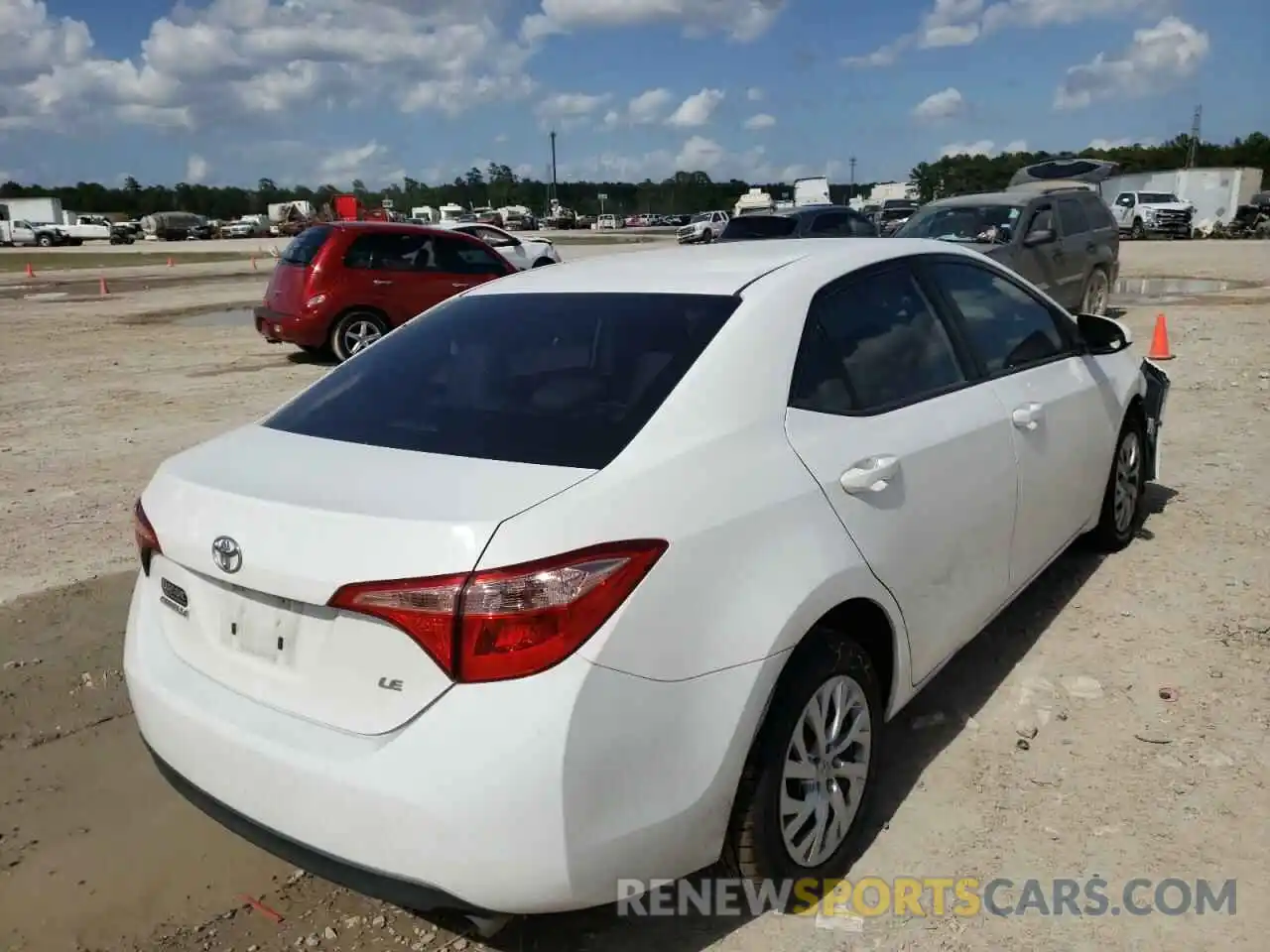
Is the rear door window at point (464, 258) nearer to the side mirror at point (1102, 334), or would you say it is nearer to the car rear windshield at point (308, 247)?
the car rear windshield at point (308, 247)

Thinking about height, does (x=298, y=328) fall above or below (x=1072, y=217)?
below

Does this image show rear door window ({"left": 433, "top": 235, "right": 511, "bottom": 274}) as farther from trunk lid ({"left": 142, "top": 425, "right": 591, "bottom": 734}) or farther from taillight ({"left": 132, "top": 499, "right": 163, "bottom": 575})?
trunk lid ({"left": 142, "top": 425, "right": 591, "bottom": 734})

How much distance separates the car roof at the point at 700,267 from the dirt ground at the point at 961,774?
1626mm

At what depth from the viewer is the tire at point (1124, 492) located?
4.87m

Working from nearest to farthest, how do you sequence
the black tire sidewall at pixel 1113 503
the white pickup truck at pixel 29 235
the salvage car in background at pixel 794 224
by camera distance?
1. the black tire sidewall at pixel 1113 503
2. the salvage car in background at pixel 794 224
3. the white pickup truck at pixel 29 235

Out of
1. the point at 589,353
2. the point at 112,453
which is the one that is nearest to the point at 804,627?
the point at 589,353

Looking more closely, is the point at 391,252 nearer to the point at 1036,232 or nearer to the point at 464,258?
the point at 464,258

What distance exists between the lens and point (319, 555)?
7.18ft

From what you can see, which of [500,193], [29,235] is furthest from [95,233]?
[500,193]

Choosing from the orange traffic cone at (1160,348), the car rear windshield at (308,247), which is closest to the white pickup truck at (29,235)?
the car rear windshield at (308,247)

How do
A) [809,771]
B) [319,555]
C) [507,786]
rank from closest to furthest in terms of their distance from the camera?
[507,786] → [319,555] → [809,771]

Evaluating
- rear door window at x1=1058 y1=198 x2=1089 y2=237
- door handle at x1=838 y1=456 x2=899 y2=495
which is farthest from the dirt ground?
rear door window at x1=1058 y1=198 x2=1089 y2=237

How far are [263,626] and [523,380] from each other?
98 centimetres

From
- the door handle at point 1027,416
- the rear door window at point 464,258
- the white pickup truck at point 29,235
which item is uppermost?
the white pickup truck at point 29,235
